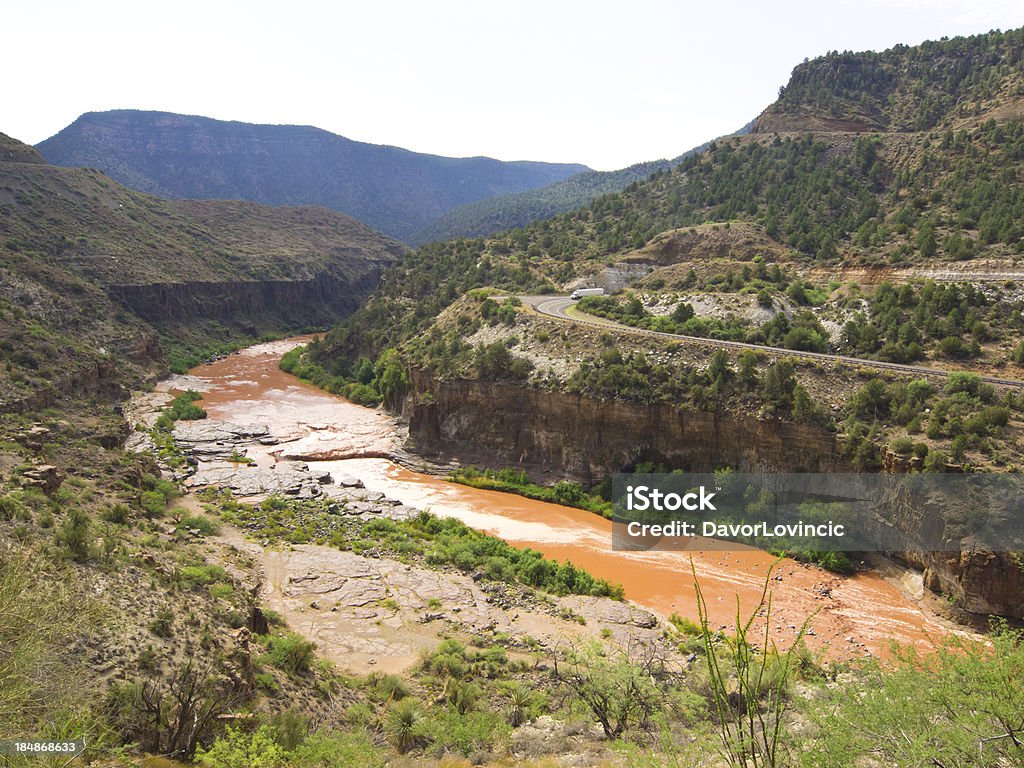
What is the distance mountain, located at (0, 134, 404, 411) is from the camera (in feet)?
149

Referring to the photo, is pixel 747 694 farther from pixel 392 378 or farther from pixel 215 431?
pixel 392 378

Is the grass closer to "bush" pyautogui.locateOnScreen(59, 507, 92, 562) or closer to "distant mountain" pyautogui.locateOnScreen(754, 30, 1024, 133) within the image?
"bush" pyautogui.locateOnScreen(59, 507, 92, 562)

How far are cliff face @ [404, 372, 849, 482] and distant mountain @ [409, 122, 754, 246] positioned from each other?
106 metres

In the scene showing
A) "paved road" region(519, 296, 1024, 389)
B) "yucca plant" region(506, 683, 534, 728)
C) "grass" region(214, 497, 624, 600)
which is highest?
"paved road" region(519, 296, 1024, 389)

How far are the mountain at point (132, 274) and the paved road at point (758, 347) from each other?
34.6 meters

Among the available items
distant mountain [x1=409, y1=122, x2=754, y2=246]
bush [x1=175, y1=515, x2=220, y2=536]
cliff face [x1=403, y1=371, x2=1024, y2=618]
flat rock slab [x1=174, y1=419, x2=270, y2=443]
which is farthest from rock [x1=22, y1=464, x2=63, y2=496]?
distant mountain [x1=409, y1=122, x2=754, y2=246]

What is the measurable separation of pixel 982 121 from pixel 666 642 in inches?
2328

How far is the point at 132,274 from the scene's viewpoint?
7325cm

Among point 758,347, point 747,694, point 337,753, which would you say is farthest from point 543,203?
point 747,694

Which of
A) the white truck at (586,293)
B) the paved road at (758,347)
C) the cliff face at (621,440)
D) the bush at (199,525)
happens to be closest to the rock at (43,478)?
the bush at (199,525)

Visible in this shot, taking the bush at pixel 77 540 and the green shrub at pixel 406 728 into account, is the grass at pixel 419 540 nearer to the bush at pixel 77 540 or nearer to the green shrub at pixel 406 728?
the green shrub at pixel 406 728

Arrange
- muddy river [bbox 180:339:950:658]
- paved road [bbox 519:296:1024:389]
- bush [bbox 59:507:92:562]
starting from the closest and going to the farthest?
bush [bbox 59:507:92:562] < muddy river [bbox 180:339:950:658] < paved road [bbox 519:296:1024:389]

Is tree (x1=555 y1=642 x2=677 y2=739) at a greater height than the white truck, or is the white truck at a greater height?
the white truck

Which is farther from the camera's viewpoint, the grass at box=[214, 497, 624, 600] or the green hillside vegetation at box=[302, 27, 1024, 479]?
the green hillside vegetation at box=[302, 27, 1024, 479]
